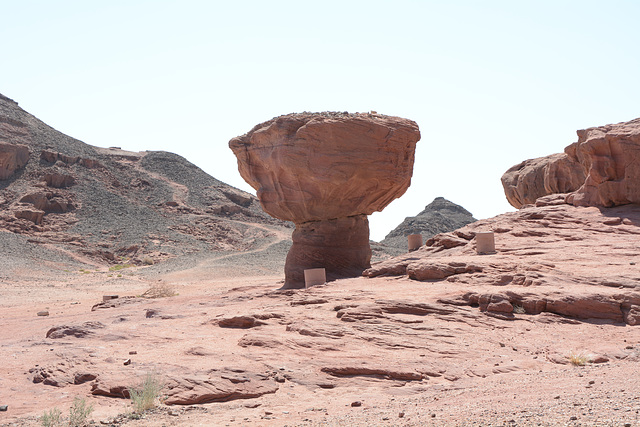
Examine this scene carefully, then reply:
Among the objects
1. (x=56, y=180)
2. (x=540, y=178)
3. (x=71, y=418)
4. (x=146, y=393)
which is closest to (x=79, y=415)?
(x=71, y=418)

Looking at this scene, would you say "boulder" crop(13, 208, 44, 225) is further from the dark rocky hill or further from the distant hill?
the distant hill

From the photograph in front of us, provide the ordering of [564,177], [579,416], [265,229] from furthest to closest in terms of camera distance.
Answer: [265,229] < [564,177] < [579,416]

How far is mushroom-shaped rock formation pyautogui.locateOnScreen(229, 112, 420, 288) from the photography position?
17.0 m

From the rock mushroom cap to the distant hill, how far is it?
32.2 m

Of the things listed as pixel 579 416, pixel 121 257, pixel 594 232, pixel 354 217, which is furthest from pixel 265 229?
pixel 579 416

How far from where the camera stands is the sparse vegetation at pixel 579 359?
8.08 m

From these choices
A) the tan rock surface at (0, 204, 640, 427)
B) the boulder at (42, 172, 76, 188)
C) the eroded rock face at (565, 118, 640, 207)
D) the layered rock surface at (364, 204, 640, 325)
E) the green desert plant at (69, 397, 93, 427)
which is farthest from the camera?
the boulder at (42, 172, 76, 188)

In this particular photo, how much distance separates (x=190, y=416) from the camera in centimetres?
641

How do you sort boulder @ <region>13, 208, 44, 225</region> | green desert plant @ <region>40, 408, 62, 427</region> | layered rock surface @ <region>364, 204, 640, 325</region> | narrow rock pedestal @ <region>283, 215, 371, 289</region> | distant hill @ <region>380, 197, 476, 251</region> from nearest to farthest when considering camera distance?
green desert plant @ <region>40, 408, 62, 427</region>
layered rock surface @ <region>364, 204, 640, 325</region>
narrow rock pedestal @ <region>283, 215, 371, 289</region>
boulder @ <region>13, 208, 44, 225</region>
distant hill @ <region>380, 197, 476, 251</region>

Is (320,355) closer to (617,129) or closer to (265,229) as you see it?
(617,129)

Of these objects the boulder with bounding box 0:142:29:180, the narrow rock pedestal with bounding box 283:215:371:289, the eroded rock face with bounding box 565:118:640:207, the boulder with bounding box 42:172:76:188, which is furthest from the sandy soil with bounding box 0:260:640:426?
the boulder with bounding box 0:142:29:180

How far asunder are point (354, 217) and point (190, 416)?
12.4 meters

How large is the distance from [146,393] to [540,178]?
27.0 metres

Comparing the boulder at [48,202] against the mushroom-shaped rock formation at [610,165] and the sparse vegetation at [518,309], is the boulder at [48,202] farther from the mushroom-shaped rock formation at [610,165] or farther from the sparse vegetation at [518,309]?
the sparse vegetation at [518,309]
